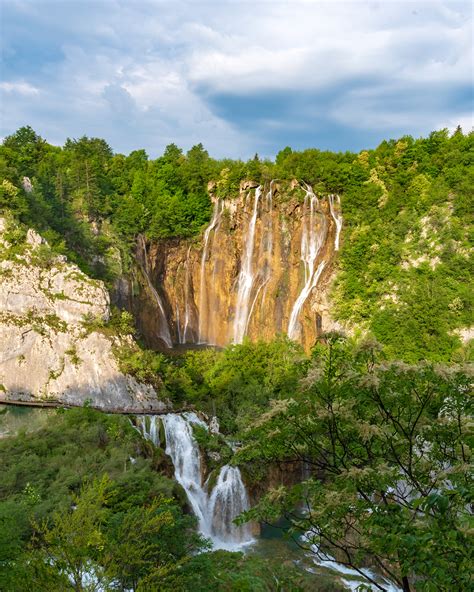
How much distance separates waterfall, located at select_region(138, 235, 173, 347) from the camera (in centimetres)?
3177

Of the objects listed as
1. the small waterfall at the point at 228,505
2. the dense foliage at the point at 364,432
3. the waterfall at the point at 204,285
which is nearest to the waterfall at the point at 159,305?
the waterfall at the point at 204,285

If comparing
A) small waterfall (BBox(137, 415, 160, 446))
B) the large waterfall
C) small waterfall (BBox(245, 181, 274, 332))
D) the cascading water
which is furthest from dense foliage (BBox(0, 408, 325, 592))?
the cascading water

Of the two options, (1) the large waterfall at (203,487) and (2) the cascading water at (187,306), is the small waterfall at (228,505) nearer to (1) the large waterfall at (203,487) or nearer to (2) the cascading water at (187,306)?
(1) the large waterfall at (203,487)

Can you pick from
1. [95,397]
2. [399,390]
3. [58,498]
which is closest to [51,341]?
[95,397]

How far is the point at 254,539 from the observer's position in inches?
585

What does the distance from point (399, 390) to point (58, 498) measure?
9496mm

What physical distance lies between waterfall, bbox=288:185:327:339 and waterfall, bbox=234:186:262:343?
3693 millimetres

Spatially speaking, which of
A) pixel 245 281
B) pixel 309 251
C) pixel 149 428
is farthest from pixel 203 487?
pixel 309 251

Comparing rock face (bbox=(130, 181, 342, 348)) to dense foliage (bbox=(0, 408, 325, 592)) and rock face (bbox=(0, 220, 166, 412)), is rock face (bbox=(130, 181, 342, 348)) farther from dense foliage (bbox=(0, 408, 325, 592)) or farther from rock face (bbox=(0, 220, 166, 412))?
dense foliage (bbox=(0, 408, 325, 592))

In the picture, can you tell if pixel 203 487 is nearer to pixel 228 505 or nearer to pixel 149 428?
pixel 228 505

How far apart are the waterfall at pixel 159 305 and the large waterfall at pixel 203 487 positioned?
47.5ft

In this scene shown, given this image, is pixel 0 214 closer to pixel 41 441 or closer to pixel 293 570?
pixel 41 441

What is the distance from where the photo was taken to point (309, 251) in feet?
97.3

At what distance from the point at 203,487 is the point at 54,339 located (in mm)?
10458
